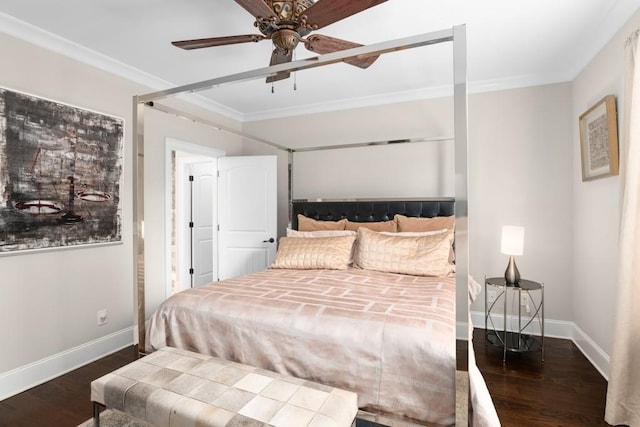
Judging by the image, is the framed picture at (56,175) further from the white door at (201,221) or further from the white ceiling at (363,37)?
the white door at (201,221)

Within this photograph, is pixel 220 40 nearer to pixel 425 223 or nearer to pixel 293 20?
pixel 293 20

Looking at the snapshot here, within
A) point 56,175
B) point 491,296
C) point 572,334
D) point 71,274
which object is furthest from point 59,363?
point 572,334

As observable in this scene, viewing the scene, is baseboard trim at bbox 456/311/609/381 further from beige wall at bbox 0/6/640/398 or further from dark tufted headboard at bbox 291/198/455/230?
dark tufted headboard at bbox 291/198/455/230

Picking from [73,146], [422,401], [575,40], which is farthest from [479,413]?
[73,146]

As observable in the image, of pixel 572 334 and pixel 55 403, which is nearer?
pixel 55 403

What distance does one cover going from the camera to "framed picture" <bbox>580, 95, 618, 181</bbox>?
226 cm

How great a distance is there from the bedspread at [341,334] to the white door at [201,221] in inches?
117

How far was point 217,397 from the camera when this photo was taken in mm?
1343

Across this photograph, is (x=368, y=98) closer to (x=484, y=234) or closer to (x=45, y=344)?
(x=484, y=234)

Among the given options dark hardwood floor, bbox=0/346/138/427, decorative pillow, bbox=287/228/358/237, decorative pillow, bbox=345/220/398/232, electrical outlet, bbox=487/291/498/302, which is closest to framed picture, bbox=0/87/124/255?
dark hardwood floor, bbox=0/346/138/427

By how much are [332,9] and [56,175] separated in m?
2.35

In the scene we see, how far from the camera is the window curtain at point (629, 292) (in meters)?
1.77

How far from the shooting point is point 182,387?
4.66ft

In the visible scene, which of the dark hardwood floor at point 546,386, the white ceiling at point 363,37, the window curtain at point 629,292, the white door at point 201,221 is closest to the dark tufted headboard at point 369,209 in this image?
the white ceiling at point 363,37
